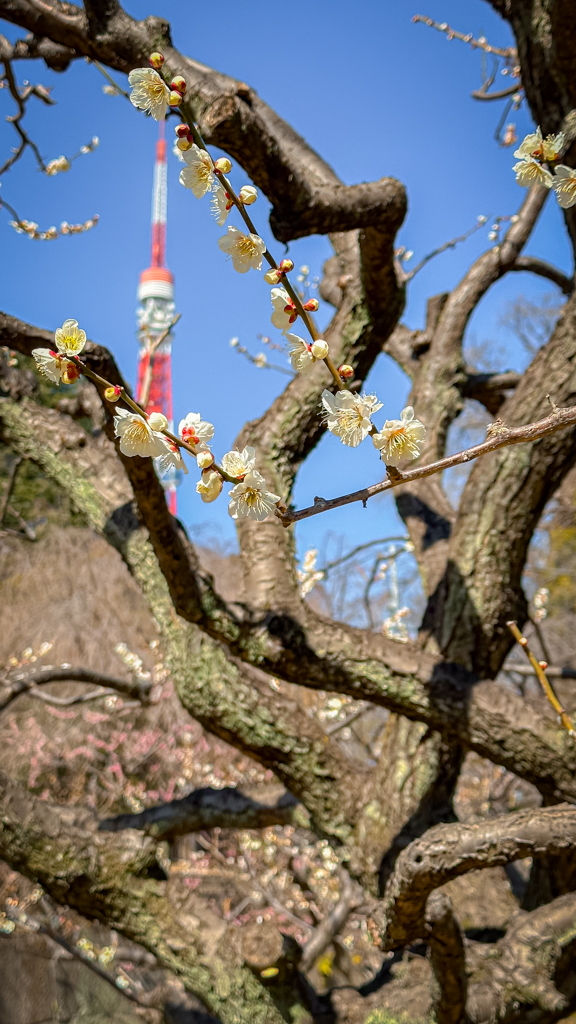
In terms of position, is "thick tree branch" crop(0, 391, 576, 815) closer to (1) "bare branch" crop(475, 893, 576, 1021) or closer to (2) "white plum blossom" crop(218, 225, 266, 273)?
(1) "bare branch" crop(475, 893, 576, 1021)

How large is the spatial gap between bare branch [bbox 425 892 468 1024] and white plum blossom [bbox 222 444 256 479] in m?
1.26

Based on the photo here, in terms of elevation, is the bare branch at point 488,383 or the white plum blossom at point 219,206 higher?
the bare branch at point 488,383

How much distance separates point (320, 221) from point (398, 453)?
902 mm

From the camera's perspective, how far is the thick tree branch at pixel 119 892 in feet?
6.09

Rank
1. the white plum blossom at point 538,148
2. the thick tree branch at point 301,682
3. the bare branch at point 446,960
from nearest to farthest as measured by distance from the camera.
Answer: the white plum blossom at point 538,148 < the bare branch at point 446,960 < the thick tree branch at point 301,682

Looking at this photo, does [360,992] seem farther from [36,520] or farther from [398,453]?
[36,520]

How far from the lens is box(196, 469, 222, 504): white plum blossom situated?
0.82 metres

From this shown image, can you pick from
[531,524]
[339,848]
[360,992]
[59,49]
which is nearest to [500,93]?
[59,49]

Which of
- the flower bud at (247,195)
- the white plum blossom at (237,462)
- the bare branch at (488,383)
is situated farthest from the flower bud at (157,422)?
the bare branch at (488,383)

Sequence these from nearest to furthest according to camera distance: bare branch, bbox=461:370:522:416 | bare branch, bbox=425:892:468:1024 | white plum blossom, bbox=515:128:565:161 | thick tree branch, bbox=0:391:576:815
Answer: white plum blossom, bbox=515:128:565:161 → bare branch, bbox=425:892:468:1024 → thick tree branch, bbox=0:391:576:815 → bare branch, bbox=461:370:522:416

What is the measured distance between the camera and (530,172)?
3.47 ft

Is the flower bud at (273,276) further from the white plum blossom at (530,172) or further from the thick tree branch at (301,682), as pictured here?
the thick tree branch at (301,682)

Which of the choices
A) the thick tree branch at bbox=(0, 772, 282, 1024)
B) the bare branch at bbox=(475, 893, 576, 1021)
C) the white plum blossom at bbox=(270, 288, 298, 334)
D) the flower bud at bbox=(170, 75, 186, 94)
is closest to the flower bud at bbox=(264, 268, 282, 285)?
the white plum blossom at bbox=(270, 288, 298, 334)

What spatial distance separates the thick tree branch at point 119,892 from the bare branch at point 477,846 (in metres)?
0.84
